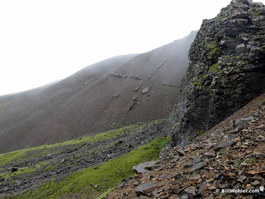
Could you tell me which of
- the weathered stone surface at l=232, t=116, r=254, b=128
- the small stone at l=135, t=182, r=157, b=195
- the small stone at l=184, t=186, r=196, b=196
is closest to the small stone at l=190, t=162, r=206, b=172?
the small stone at l=184, t=186, r=196, b=196

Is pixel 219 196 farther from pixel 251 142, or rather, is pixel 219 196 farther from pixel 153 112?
pixel 153 112

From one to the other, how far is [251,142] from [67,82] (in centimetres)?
15334

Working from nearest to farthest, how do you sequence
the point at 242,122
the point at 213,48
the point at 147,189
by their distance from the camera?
the point at 147,189, the point at 242,122, the point at 213,48

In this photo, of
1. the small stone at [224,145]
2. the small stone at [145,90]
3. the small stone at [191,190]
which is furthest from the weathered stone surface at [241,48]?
the small stone at [145,90]

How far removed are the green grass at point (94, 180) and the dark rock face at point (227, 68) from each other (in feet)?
31.8

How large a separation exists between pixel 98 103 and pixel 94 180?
7757cm

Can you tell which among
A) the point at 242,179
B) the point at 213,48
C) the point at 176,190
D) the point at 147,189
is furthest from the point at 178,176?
the point at 213,48

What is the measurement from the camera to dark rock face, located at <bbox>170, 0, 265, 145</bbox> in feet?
73.4

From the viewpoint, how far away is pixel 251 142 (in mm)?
10570

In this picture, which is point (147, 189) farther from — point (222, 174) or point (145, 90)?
point (145, 90)

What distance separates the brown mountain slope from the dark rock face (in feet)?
179

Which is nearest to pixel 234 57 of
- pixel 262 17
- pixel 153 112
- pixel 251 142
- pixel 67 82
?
pixel 262 17

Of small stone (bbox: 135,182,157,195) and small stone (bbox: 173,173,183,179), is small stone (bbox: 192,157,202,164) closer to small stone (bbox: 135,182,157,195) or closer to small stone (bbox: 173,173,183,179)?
small stone (bbox: 173,173,183,179)

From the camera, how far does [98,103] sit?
10800 cm
